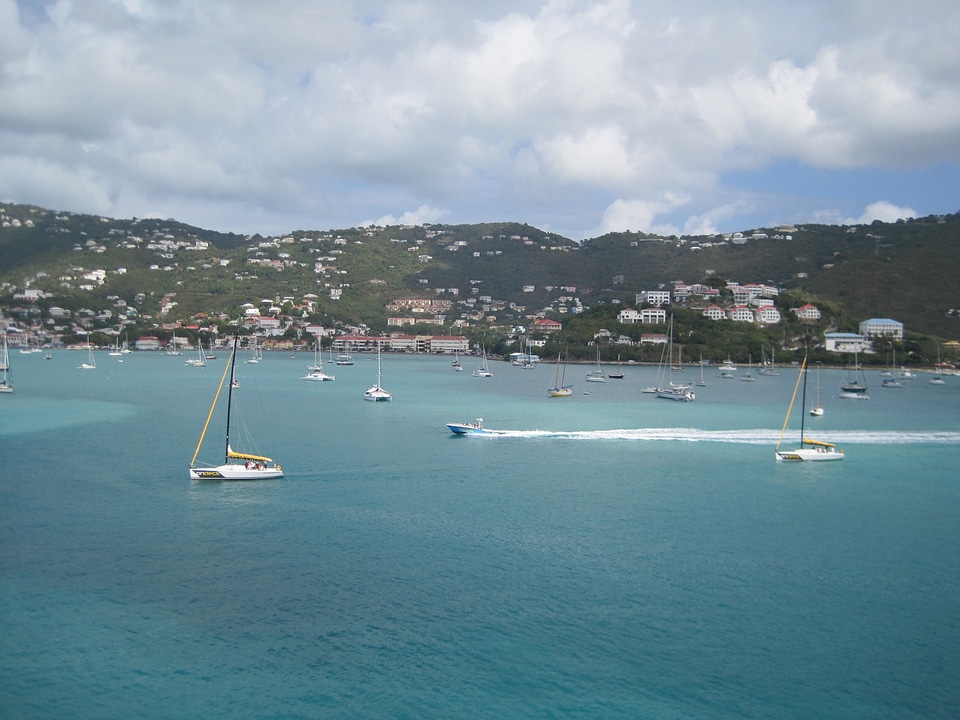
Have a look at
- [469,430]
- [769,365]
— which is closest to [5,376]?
[469,430]

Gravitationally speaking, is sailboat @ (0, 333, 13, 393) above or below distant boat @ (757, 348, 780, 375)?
below

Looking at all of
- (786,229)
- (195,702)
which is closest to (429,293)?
(786,229)

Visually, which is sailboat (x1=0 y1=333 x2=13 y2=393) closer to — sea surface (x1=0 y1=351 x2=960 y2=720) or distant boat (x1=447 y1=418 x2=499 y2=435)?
sea surface (x1=0 y1=351 x2=960 y2=720)

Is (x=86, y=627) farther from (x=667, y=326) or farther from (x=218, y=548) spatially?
(x=667, y=326)

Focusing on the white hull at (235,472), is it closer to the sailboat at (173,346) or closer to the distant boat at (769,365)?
the distant boat at (769,365)

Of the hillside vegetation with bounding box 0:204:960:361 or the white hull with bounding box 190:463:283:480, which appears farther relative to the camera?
the hillside vegetation with bounding box 0:204:960:361

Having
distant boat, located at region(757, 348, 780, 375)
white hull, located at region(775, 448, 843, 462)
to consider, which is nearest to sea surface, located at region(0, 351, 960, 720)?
white hull, located at region(775, 448, 843, 462)
